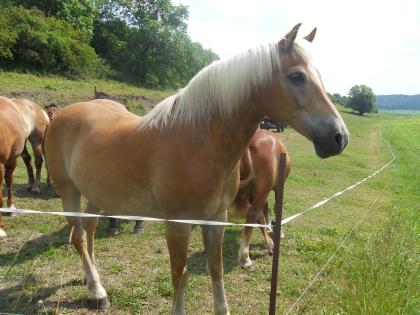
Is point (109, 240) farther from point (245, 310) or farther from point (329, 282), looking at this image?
point (329, 282)

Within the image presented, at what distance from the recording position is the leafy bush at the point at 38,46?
83.5 ft

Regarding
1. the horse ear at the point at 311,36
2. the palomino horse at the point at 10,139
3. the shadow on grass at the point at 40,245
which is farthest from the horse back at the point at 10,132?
the horse ear at the point at 311,36

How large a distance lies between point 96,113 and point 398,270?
126 inches

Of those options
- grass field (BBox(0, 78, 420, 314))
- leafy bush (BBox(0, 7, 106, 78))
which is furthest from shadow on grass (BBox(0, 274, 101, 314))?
leafy bush (BBox(0, 7, 106, 78))

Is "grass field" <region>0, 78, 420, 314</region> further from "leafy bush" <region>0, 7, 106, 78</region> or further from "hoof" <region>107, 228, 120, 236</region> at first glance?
"leafy bush" <region>0, 7, 106, 78</region>

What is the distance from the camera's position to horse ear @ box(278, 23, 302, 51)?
2.23 meters

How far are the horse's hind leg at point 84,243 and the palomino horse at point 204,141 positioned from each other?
0.46m

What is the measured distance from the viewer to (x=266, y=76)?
2320mm

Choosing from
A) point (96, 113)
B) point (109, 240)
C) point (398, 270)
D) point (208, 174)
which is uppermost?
point (96, 113)

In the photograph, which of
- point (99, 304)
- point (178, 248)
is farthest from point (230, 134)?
point (99, 304)

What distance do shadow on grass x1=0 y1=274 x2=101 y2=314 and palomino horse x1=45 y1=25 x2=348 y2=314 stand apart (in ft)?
3.57

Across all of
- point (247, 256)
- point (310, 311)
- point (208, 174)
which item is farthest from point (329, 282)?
point (208, 174)

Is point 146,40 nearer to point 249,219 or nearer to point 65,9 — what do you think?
point 65,9

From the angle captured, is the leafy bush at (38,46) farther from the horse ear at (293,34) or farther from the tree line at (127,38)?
the horse ear at (293,34)
